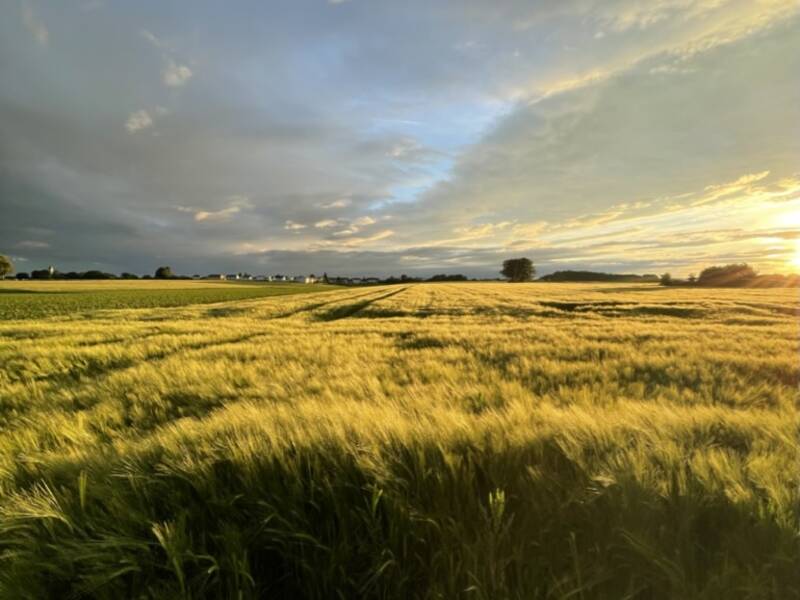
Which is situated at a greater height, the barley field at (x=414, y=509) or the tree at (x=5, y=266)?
the tree at (x=5, y=266)

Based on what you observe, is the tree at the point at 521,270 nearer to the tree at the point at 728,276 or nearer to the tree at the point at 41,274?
the tree at the point at 728,276

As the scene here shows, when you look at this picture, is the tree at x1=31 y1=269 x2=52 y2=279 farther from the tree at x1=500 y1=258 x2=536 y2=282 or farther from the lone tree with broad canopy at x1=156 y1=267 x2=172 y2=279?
A: the tree at x1=500 y1=258 x2=536 y2=282

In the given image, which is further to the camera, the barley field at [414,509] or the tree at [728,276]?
the tree at [728,276]

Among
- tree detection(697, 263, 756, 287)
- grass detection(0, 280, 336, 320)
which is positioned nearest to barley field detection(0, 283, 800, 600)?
grass detection(0, 280, 336, 320)

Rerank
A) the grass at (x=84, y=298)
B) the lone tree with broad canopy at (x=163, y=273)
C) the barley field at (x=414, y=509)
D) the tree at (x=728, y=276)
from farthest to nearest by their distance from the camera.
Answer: the lone tree with broad canopy at (x=163, y=273), the tree at (x=728, y=276), the grass at (x=84, y=298), the barley field at (x=414, y=509)

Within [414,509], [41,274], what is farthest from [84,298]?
[41,274]

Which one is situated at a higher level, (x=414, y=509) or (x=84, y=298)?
(x=414, y=509)

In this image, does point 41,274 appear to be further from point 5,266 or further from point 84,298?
point 84,298

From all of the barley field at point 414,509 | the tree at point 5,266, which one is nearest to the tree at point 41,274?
the tree at point 5,266

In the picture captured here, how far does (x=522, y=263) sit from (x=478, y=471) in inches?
6624

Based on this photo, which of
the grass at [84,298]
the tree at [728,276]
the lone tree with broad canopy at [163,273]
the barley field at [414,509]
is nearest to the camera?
the barley field at [414,509]

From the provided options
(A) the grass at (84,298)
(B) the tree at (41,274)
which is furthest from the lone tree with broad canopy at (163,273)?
(A) the grass at (84,298)

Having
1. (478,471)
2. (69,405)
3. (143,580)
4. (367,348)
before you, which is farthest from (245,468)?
(367,348)

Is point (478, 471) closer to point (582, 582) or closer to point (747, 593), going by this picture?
point (582, 582)
